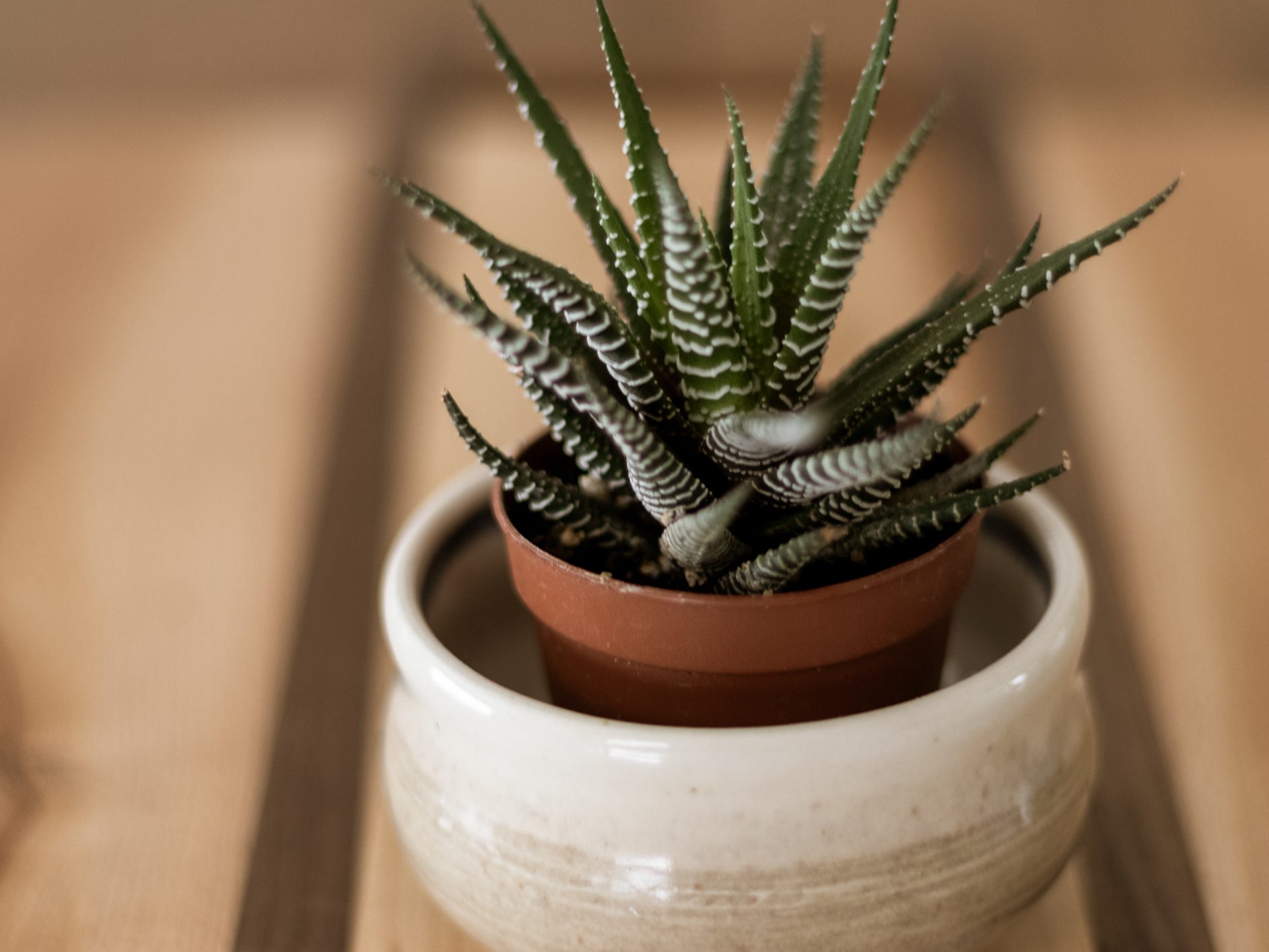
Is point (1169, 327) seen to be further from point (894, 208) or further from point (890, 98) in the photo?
point (890, 98)

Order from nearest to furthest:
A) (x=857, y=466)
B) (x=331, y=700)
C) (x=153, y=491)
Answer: (x=857, y=466) < (x=331, y=700) < (x=153, y=491)

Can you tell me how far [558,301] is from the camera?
0.29 metres

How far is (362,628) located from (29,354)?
0.40 meters

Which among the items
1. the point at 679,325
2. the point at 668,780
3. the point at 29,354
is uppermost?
the point at 679,325

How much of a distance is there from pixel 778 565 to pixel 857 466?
1.7 inches

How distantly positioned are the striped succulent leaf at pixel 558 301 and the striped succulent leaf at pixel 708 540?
0.04m

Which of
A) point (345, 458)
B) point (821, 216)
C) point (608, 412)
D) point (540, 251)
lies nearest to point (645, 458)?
point (608, 412)

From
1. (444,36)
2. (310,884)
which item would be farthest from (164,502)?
(444,36)

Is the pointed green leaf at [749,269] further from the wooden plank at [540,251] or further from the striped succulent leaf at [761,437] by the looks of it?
the wooden plank at [540,251]

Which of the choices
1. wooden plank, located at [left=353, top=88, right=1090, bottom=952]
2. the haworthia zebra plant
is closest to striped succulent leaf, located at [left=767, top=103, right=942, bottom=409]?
the haworthia zebra plant

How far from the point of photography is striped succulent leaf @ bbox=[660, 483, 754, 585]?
0.28 meters

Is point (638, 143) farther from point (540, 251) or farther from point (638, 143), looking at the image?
point (540, 251)

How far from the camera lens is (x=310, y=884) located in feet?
1.35

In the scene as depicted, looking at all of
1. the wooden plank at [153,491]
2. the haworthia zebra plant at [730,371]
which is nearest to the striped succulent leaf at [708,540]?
the haworthia zebra plant at [730,371]
